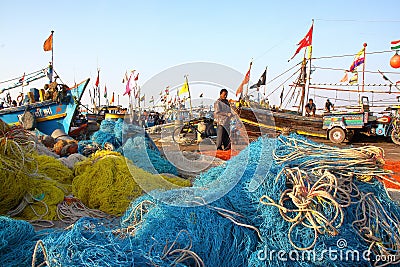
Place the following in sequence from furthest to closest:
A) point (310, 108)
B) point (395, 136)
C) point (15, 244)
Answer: point (310, 108) < point (395, 136) < point (15, 244)

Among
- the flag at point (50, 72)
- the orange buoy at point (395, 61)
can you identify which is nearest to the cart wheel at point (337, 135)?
the orange buoy at point (395, 61)

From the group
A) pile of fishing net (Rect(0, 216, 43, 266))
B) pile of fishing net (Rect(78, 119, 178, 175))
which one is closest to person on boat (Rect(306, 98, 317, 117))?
pile of fishing net (Rect(78, 119, 178, 175))

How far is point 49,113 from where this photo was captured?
41.6 feet

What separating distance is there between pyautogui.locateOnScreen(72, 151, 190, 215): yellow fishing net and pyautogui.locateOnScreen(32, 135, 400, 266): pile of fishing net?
37.2 inches

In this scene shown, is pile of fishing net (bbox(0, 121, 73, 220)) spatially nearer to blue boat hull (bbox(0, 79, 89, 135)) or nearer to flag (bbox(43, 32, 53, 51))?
blue boat hull (bbox(0, 79, 89, 135))

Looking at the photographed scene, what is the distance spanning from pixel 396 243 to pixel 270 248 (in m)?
0.84

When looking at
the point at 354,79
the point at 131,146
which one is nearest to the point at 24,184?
the point at 131,146

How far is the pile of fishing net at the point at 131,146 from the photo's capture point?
4801 millimetres

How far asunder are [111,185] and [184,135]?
27.3ft

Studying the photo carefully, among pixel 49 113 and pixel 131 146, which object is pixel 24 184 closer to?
pixel 131 146

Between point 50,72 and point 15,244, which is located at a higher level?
point 50,72

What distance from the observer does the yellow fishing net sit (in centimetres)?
330

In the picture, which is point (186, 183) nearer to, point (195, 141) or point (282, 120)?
point (195, 141)

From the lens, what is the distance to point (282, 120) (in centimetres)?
1468
